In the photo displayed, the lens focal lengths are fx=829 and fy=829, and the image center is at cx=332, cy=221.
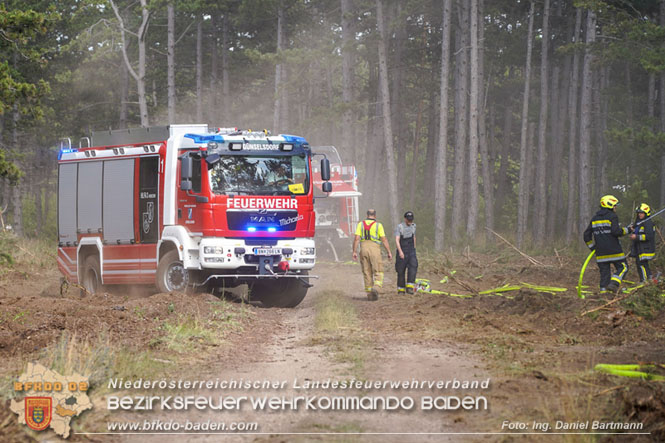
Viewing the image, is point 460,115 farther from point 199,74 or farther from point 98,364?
point 98,364

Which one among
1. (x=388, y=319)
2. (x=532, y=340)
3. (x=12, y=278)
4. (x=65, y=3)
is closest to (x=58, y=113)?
(x=65, y=3)

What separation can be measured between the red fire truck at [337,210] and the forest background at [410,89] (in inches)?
163

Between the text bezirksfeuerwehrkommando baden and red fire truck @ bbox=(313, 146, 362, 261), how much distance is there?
2051cm

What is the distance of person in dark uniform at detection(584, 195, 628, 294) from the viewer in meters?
15.1

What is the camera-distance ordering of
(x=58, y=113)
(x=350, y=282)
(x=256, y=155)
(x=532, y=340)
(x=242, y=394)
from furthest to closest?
1. (x=58, y=113)
2. (x=350, y=282)
3. (x=256, y=155)
4. (x=532, y=340)
5. (x=242, y=394)

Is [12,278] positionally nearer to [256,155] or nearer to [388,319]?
[256,155]

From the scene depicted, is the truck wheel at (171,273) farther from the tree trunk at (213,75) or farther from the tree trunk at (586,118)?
the tree trunk at (213,75)

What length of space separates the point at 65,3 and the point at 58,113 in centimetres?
645

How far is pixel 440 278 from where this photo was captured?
22719 mm

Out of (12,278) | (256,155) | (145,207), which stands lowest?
(12,278)

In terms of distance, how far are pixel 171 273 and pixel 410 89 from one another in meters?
38.2

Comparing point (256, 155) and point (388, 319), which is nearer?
point (388, 319)

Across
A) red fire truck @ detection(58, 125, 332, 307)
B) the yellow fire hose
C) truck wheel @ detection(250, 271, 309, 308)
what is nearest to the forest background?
red fire truck @ detection(58, 125, 332, 307)

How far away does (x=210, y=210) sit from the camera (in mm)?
14758
